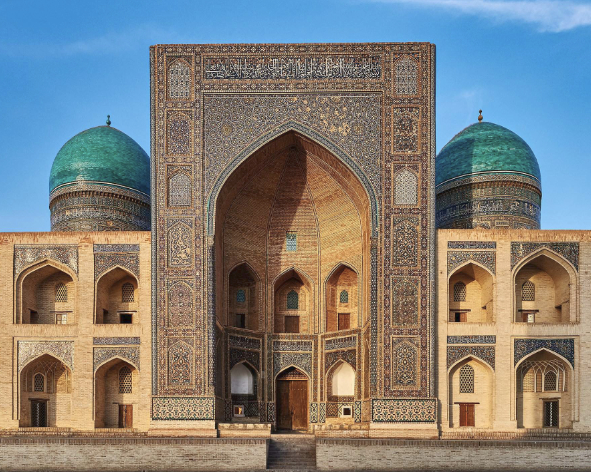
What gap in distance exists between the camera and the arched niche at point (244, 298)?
14734 millimetres

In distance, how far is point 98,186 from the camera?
16.8m

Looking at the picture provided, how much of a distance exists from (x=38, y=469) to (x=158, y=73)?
667 cm

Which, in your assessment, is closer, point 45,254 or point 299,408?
point 45,254

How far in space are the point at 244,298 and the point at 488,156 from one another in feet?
20.6

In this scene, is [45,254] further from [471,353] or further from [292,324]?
[471,353]

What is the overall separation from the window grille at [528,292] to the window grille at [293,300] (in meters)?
4.20

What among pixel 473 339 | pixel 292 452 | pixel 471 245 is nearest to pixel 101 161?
pixel 292 452

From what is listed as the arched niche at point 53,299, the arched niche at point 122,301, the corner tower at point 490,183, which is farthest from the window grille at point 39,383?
the corner tower at point 490,183

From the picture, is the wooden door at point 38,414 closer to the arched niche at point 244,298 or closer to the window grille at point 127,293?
the window grille at point 127,293

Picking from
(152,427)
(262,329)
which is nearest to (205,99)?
(262,329)

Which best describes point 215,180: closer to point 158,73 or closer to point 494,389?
point 158,73

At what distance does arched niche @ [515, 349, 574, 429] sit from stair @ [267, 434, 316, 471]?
3728 millimetres

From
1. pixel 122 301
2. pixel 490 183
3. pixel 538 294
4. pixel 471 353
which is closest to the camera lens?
pixel 471 353

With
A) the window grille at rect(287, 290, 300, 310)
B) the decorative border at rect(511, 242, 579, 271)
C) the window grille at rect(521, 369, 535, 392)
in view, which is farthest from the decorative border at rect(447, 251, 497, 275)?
the window grille at rect(287, 290, 300, 310)
